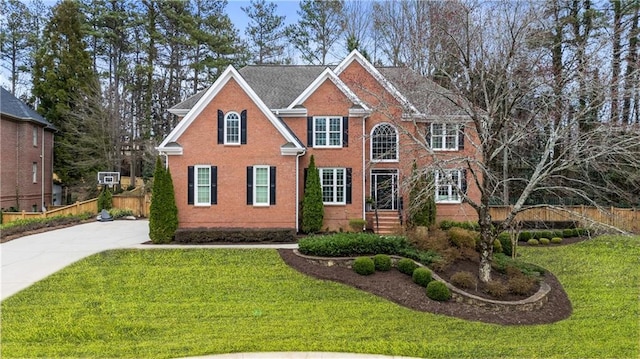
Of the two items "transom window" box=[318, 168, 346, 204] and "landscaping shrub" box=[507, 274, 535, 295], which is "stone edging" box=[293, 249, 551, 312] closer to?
"landscaping shrub" box=[507, 274, 535, 295]

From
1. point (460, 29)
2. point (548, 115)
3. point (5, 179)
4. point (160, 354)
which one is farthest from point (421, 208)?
point (5, 179)

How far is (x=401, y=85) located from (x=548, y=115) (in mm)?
5130

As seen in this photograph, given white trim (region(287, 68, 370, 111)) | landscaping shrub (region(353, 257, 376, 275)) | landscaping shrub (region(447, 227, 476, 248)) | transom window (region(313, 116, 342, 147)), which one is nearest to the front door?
transom window (region(313, 116, 342, 147))

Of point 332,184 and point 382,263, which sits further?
point 332,184

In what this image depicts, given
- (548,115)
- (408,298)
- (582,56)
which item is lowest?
(408,298)

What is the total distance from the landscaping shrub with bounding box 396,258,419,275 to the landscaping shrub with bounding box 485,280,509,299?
2098 millimetres

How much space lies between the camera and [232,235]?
15508 millimetres

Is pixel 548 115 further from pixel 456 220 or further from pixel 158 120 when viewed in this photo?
pixel 158 120

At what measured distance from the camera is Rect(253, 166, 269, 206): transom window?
680 inches

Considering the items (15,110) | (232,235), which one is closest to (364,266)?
(232,235)

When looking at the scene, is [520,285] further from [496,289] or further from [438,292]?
[438,292]

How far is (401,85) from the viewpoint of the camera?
14.6m

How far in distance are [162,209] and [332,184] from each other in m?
7.84

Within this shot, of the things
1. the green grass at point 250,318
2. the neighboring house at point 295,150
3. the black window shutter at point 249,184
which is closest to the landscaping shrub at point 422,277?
the green grass at point 250,318
